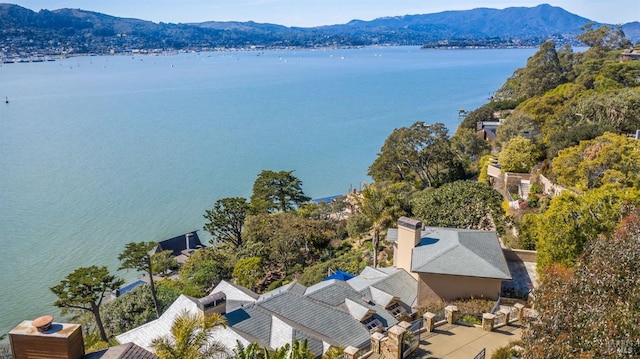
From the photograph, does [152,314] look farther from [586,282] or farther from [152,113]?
[152,113]

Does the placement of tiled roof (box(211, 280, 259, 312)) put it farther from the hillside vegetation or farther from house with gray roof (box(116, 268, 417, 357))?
the hillside vegetation

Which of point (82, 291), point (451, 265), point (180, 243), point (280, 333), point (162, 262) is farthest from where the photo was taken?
point (180, 243)

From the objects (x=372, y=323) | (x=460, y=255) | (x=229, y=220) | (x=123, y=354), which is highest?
(x=123, y=354)

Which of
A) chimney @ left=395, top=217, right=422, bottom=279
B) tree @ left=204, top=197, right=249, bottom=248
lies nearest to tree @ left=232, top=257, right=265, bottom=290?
tree @ left=204, top=197, right=249, bottom=248

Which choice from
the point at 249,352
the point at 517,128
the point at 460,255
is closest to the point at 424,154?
the point at 517,128

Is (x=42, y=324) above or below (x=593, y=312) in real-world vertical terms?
below

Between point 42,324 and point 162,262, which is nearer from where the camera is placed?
point 42,324

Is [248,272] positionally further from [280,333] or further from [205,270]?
[280,333]

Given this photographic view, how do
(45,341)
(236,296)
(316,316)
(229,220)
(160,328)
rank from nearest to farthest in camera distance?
(45,341) → (316,316) → (160,328) → (236,296) → (229,220)

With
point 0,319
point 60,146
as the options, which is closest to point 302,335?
point 0,319
